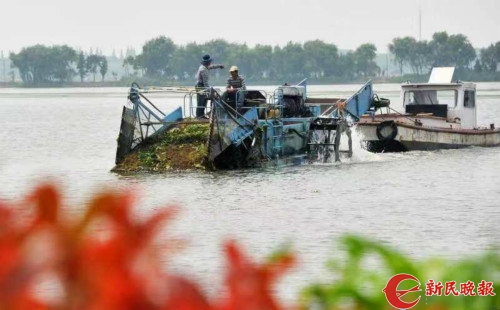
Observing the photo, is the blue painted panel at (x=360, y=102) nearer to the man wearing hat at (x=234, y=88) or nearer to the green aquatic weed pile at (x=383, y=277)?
the man wearing hat at (x=234, y=88)

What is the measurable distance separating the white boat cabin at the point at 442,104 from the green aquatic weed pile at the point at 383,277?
1251 inches

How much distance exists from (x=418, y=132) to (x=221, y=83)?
152 m

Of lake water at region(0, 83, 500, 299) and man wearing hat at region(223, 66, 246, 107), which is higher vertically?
man wearing hat at region(223, 66, 246, 107)

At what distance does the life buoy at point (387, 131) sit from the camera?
3117 centimetres

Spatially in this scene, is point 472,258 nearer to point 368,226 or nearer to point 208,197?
point 368,226

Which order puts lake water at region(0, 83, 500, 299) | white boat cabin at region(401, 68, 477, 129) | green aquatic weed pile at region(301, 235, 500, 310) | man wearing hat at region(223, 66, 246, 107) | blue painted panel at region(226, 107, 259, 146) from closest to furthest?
green aquatic weed pile at region(301, 235, 500, 310) < lake water at region(0, 83, 500, 299) < blue painted panel at region(226, 107, 259, 146) < man wearing hat at region(223, 66, 246, 107) < white boat cabin at region(401, 68, 477, 129)

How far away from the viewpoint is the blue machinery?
25891mm

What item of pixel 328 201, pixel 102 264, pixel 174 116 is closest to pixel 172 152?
pixel 174 116

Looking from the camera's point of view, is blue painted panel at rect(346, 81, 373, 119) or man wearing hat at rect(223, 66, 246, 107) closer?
man wearing hat at rect(223, 66, 246, 107)

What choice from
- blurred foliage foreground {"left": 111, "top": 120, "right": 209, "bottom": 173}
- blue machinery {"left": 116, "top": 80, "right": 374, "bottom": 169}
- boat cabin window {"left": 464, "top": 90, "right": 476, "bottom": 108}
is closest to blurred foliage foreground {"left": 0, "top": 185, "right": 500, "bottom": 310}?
Result: blue machinery {"left": 116, "top": 80, "right": 374, "bottom": 169}

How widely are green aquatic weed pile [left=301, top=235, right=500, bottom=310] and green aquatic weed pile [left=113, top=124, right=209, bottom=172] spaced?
2457 centimetres

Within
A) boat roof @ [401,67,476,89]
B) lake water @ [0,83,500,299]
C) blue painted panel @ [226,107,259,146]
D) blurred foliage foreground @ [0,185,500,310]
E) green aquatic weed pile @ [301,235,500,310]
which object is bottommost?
lake water @ [0,83,500,299]

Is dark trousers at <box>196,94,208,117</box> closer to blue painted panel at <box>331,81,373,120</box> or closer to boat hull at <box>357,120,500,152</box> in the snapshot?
Result: blue painted panel at <box>331,81,373,120</box>

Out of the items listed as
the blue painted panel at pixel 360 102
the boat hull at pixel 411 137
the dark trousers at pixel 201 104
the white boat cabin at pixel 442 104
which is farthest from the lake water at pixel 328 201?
the dark trousers at pixel 201 104
